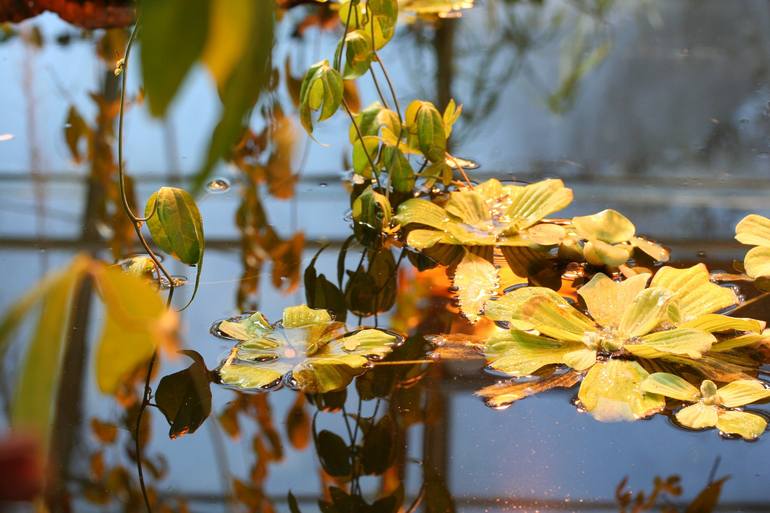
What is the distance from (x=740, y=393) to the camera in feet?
3.22

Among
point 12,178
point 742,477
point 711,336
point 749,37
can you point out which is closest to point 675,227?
point 711,336

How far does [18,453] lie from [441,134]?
1206 mm

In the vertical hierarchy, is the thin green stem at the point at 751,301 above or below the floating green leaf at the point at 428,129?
below

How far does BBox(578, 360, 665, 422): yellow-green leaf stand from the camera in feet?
3.22

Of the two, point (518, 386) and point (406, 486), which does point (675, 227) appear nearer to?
point (518, 386)

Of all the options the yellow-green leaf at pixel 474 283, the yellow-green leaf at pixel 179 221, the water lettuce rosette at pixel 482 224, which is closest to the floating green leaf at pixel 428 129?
the water lettuce rosette at pixel 482 224

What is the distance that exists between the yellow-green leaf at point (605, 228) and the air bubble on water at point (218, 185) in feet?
1.83

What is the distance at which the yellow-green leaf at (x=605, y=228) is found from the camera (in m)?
1.29

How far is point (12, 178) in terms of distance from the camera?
61.1 inches

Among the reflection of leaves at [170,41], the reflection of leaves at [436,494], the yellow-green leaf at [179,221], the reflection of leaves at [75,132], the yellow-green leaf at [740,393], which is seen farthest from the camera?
the reflection of leaves at [75,132]

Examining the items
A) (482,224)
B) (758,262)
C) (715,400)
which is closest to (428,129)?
(482,224)

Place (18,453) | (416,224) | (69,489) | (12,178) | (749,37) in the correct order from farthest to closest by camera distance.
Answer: (749,37) → (12,178) → (416,224) → (69,489) → (18,453)

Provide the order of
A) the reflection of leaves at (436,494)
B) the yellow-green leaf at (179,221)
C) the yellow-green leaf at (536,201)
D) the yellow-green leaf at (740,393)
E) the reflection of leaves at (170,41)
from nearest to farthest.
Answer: the reflection of leaves at (170,41) < the reflection of leaves at (436,494) < the yellow-green leaf at (740,393) < the yellow-green leaf at (179,221) < the yellow-green leaf at (536,201)

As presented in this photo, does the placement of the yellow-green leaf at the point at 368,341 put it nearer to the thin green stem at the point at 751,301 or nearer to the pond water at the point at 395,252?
the pond water at the point at 395,252
